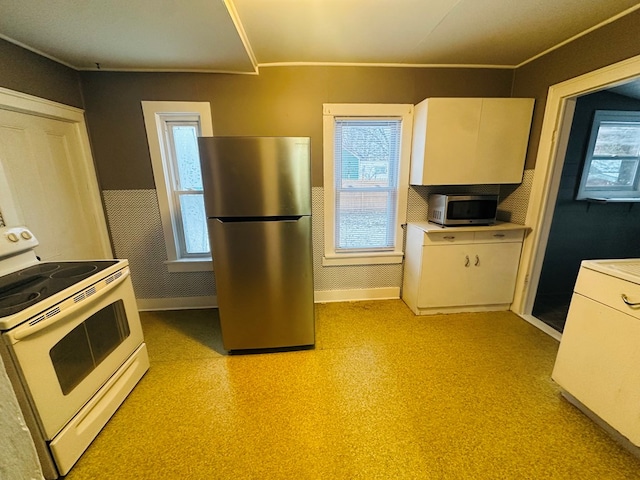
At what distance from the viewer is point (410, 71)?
2.37 meters

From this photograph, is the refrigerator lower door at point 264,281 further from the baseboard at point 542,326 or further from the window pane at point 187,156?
the baseboard at point 542,326

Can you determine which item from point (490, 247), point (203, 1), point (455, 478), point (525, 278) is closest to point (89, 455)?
point (455, 478)

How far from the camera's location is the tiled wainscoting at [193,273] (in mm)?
2457

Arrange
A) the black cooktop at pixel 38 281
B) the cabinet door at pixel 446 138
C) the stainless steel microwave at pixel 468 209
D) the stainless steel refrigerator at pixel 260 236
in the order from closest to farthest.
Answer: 1. the black cooktop at pixel 38 281
2. the stainless steel refrigerator at pixel 260 236
3. the cabinet door at pixel 446 138
4. the stainless steel microwave at pixel 468 209

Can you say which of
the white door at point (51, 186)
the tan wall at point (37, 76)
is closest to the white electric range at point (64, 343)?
the white door at point (51, 186)

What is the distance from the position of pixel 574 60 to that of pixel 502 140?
2.12ft

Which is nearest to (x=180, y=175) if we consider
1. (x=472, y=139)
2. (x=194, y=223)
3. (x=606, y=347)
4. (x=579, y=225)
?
(x=194, y=223)

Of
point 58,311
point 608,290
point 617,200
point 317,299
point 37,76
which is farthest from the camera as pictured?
point 317,299

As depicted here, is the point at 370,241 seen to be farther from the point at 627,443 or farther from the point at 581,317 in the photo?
the point at 627,443

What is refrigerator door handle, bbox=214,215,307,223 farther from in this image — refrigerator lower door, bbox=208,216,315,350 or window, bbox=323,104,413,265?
window, bbox=323,104,413,265

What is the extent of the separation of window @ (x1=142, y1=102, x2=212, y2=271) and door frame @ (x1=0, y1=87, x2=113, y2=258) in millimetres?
509

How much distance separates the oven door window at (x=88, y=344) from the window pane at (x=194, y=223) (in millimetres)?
1082

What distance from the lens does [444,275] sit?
244 cm

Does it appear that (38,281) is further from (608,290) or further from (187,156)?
(608,290)
